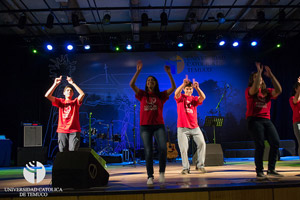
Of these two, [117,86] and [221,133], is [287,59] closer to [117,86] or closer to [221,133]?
[221,133]

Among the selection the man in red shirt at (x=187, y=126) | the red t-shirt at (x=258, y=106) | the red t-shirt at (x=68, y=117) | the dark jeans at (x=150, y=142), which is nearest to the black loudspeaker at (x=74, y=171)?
the dark jeans at (x=150, y=142)

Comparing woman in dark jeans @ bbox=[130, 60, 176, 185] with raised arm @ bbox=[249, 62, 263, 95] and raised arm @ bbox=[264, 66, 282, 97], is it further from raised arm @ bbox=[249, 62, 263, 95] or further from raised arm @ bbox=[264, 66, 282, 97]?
raised arm @ bbox=[264, 66, 282, 97]

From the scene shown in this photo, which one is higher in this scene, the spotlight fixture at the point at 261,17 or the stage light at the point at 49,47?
the spotlight fixture at the point at 261,17

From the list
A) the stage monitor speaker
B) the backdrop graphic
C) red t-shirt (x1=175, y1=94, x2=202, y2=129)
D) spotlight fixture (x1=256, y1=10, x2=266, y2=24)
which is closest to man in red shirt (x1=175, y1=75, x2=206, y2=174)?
red t-shirt (x1=175, y1=94, x2=202, y2=129)

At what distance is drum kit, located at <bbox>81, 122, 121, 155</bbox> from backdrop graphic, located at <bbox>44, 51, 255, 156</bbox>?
6cm

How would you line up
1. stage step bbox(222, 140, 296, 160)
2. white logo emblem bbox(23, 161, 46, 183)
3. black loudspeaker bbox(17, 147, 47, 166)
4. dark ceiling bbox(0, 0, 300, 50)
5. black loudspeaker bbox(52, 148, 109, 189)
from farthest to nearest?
stage step bbox(222, 140, 296, 160)
black loudspeaker bbox(17, 147, 47, 166)
dark ceiling bbox(0, 0, 300, 50)
white logo emblem bbox(23, 161, 46, 183)
black loudspeaker bbox(52, 148, 109, 189)

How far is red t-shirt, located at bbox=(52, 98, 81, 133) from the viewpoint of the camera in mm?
4773

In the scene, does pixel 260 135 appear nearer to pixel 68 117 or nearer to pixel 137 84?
pixel 68 117

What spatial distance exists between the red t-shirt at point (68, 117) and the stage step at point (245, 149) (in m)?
7.29

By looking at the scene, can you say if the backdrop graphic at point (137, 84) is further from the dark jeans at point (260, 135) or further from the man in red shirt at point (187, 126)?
the dark jeans at point (260, 135)

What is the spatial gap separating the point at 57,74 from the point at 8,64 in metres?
2.13

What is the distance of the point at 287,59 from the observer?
1222 centimetres

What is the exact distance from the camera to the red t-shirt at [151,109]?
4.12 meters

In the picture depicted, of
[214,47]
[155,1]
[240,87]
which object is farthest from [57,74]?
[240,87]
